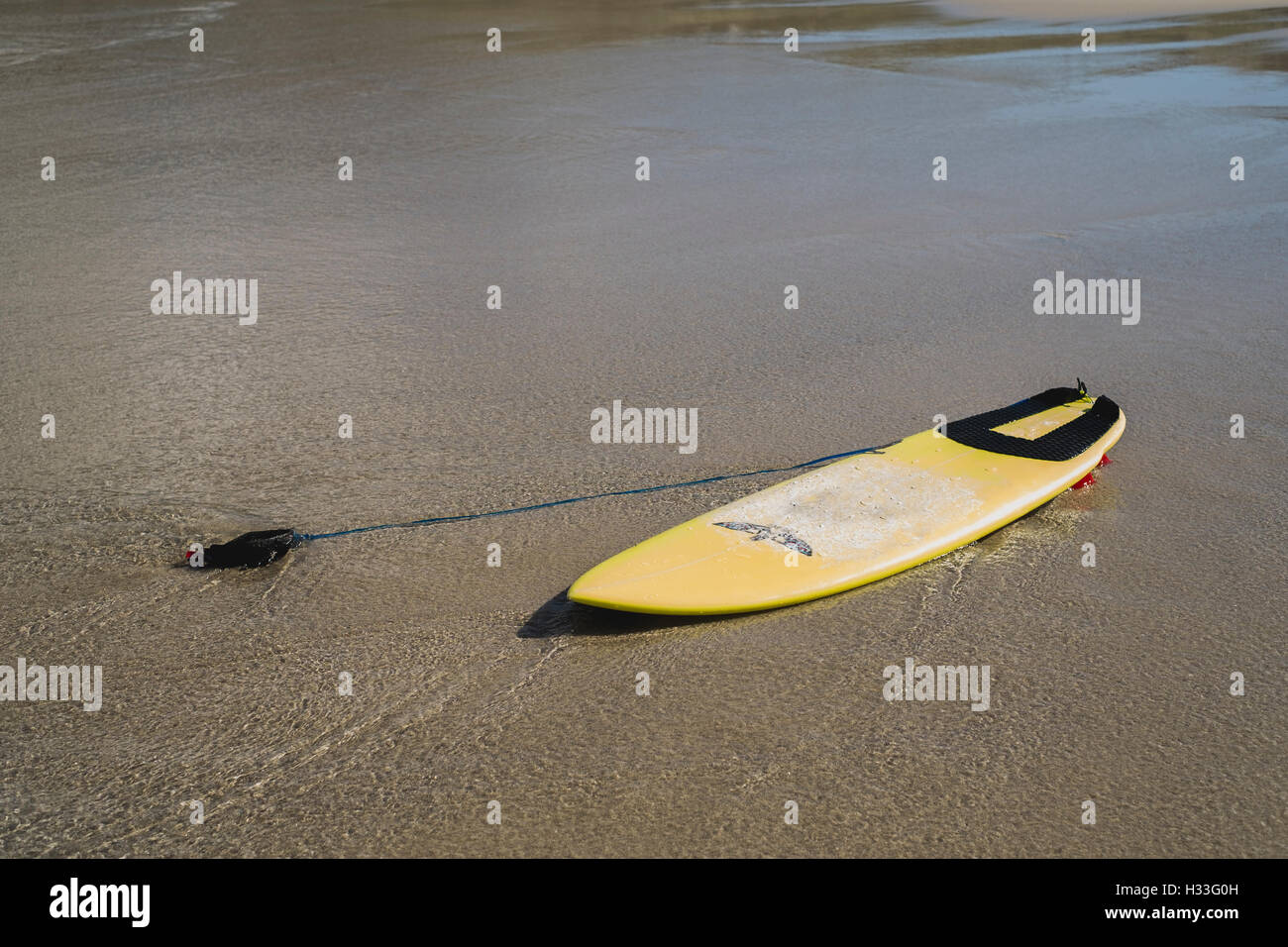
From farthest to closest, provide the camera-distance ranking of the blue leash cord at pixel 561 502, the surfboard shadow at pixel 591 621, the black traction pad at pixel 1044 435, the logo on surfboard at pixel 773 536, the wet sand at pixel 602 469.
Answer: the black traction pad at pixel 1044 435
the blue leash cord at pixel 561 502
the logo on surfboard at pixel 773 536
the surfboard shadow at pixel 591 621
the wet sand at pixel 602 469

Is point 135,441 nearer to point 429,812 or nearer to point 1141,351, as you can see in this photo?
point 429,812

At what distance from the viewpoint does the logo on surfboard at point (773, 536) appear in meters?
3.43

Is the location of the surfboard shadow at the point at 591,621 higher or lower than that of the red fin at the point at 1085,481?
lower

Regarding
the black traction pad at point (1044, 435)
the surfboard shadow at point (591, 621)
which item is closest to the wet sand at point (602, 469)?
the surfboard shadow at point (591, 621)

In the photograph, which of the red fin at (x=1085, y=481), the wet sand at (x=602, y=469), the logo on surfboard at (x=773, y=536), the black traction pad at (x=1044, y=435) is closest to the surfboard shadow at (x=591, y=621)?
the wet sand at (x=602, y=469)

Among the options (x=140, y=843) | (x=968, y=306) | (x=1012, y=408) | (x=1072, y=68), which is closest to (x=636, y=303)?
(x=968, y=306)

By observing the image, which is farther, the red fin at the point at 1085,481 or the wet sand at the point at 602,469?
the red fin at the point at 1085,481

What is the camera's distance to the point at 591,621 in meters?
3.30

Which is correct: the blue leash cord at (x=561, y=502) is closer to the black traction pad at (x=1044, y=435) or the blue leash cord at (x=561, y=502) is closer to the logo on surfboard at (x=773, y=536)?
the black traction pad at (x=1044, y=435)

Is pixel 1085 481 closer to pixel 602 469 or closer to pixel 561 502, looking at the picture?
pixel 602 469

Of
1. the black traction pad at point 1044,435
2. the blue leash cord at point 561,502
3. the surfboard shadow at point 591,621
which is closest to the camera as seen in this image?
the surfboard shadow at point 591,621

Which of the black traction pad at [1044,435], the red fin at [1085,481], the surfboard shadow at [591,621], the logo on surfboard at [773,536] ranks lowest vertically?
the surfboard shadow at [591,621]

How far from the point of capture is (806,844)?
247 cm

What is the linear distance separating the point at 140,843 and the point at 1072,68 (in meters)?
12.4
